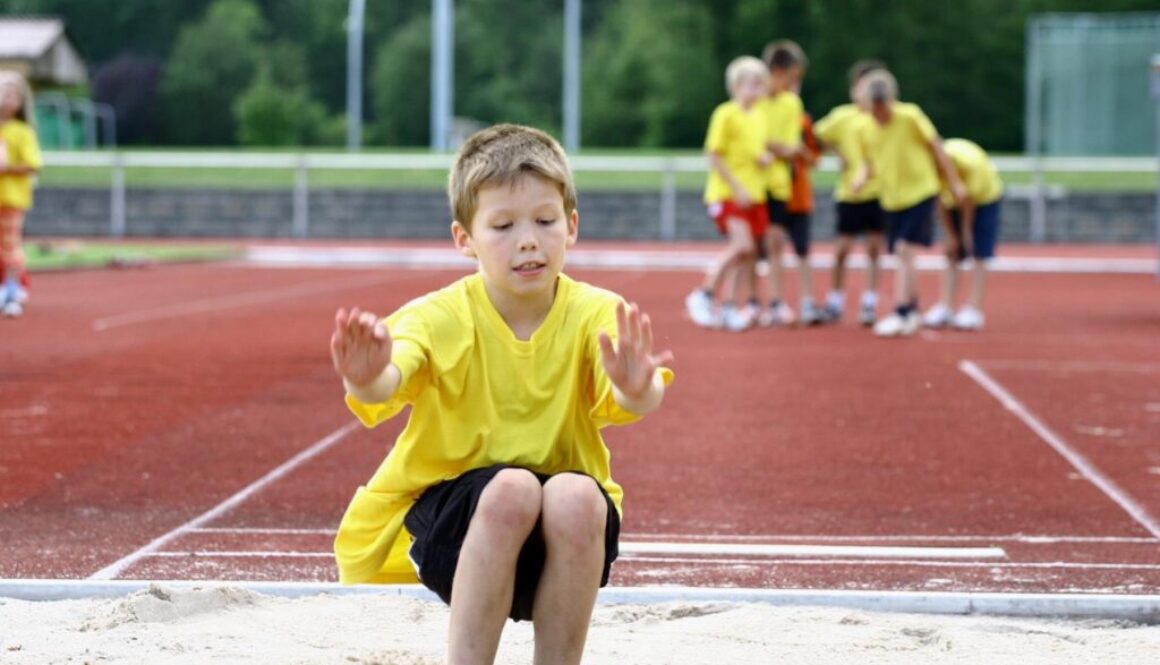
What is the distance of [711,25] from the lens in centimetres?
6388

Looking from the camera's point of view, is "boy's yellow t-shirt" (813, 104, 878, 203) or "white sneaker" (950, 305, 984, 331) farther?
"white sneaker" (950, 305, 984, 331)

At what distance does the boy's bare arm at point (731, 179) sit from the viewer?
1415 centimetres

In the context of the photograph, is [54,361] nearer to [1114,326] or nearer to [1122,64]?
[1114,326]

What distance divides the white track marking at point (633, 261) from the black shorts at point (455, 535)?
21.3 meters

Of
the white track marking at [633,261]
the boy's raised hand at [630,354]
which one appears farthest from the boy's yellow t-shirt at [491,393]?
the white track marking at [633,261]

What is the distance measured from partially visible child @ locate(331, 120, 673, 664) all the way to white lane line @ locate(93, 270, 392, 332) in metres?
11.0

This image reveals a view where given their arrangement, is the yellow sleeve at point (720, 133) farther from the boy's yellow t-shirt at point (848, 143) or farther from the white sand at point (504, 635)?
the white sand at point (504, 635)

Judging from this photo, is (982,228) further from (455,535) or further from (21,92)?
(455,535)

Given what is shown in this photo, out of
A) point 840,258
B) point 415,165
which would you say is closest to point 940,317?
point 840,258

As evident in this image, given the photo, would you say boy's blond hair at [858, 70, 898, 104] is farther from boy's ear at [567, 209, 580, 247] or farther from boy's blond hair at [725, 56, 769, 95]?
boy's ear at [567, 209, 580, 247]

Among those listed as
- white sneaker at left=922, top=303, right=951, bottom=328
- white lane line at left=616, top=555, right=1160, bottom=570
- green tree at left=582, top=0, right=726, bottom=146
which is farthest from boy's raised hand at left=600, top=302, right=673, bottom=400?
green tree at left=582, top=0, right=726, bottom=146

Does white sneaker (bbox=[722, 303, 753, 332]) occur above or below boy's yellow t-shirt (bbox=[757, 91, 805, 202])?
below

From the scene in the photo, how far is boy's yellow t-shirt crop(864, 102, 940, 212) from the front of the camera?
1441 cm

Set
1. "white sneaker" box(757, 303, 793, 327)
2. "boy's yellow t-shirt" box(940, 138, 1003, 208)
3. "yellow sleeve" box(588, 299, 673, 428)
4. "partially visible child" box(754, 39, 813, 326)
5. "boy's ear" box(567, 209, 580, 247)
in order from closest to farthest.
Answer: "yellow sleeve" box(588, 299, 673, 428)
"boy's ear" box(567, 209, 580, 247)
"partially visible child" box(754, 39, 813, 326)
"boy's yellow t-shirt" box(940, 138, 1003, 208)
"white sneaker" box(757, 303, 793, 327)
